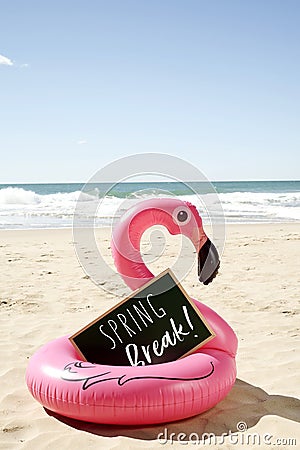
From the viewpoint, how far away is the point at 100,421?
11.3ft

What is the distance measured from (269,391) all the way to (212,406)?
58 centimetres

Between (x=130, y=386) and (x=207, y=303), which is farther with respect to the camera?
(x=207, y=303)

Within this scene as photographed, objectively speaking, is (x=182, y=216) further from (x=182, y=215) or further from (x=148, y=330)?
(x=148, y=330)

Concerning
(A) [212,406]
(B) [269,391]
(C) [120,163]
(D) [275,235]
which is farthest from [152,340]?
(D) [275,235]

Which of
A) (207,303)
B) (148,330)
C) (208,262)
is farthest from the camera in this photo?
(207,303)

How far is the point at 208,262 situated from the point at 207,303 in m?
2.66

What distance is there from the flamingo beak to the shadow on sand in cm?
89

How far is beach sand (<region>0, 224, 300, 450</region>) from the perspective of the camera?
339 cm

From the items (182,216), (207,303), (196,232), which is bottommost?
(207,303)

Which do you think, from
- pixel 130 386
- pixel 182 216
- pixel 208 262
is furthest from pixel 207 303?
pixel 130 386

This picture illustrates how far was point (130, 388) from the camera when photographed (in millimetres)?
3387

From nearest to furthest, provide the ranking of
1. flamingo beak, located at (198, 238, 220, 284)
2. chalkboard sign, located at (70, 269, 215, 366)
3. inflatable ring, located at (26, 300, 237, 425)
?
inflatable ring, located at (26, 300, 237, 425)
chalkboard sign, located at (70, 269, 215, 366)
flamingo beak, located at (198, 238, 220, 284)

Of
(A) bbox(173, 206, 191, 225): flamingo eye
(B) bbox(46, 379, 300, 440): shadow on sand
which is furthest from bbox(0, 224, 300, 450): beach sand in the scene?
(A) bbox(173, 206, 191, 225): flamingo eye

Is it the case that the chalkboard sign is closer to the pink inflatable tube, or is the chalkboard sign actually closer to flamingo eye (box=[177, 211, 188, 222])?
the pink inflatable tube
